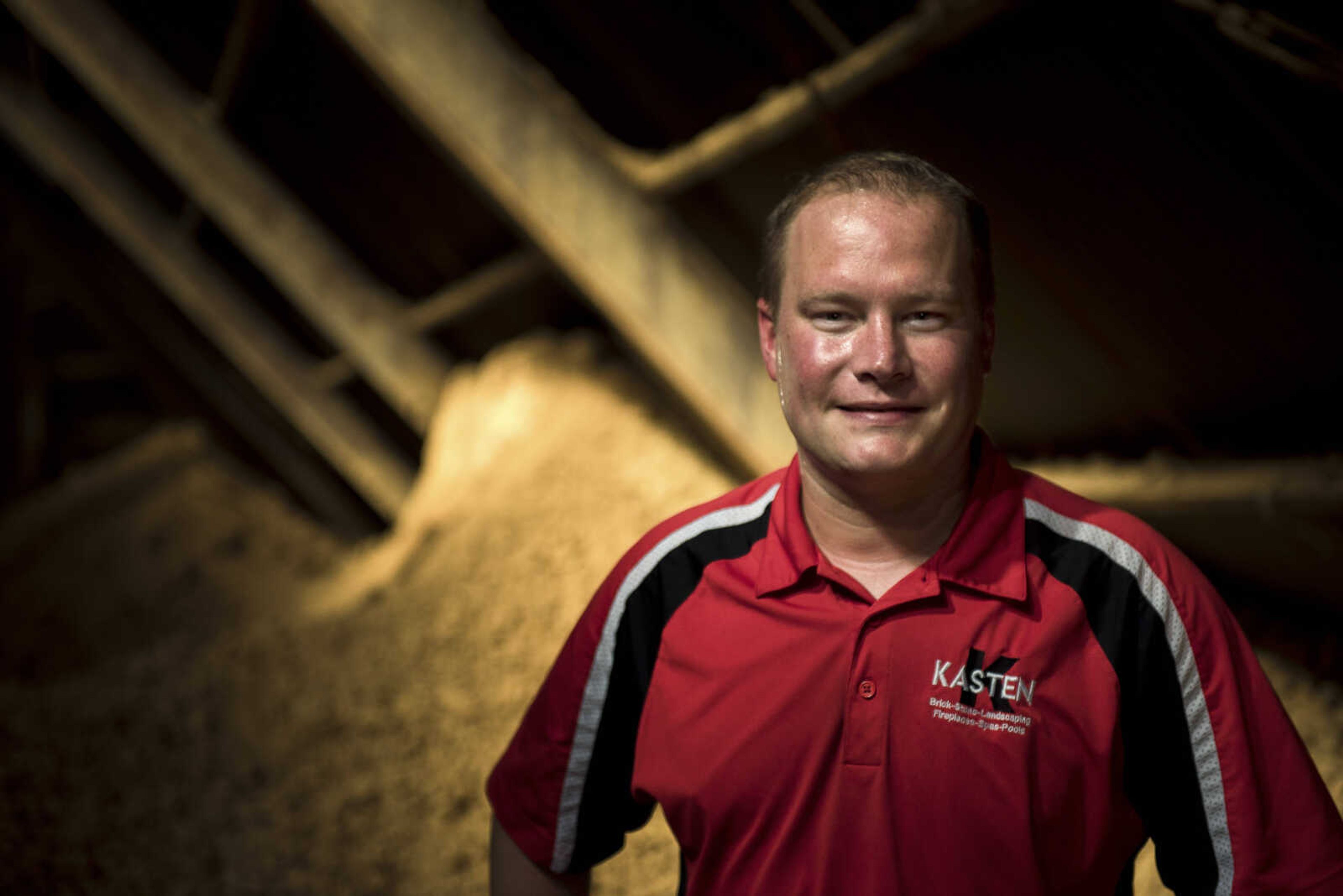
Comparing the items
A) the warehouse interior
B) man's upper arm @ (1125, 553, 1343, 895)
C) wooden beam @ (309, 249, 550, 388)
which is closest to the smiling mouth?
man's upper arm @ (1125, 553, 1343, 895)

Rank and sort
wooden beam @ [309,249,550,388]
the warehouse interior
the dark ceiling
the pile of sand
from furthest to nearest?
1. wooden beam @ [309,249,550,388]
2. the pile of sand
3. the warehouse interior
4. the dark ceiling

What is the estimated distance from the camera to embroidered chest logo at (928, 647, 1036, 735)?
1.18 metres

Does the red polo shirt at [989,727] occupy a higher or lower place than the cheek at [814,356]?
lower

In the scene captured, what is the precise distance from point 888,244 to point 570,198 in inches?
67.9

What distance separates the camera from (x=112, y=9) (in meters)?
3.92

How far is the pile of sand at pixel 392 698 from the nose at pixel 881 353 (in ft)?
4.43

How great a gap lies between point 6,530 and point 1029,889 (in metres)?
7.71

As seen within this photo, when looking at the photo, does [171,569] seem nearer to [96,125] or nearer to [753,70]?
[96,125]

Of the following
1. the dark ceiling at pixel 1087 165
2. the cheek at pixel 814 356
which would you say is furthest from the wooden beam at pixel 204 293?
the cheek at pixel 814 356

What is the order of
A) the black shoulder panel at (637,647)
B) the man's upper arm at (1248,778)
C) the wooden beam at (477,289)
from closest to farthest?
the man's upper arm at (1248,778), the black shoulder panel at (637,647), the wooden beam at (477,289)

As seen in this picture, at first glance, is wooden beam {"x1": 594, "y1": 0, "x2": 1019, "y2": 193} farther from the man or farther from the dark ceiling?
the man

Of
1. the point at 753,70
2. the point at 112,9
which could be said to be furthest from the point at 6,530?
the point at 753,70

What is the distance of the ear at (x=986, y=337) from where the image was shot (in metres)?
1.25

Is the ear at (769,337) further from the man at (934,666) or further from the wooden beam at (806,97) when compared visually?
the wooden beam at (806,97)
